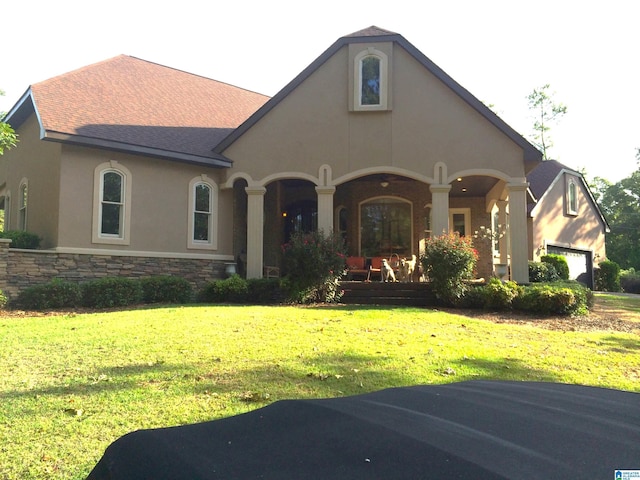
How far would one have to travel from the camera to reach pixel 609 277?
25.7m

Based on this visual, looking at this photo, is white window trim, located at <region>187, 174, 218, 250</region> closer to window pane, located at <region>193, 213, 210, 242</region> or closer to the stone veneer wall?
window pane, located at <region>193, 213, 210, 242</region>

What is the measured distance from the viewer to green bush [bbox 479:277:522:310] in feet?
36.2

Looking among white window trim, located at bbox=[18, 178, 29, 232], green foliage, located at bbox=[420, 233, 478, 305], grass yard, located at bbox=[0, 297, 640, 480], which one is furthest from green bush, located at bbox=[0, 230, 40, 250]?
green foliage, located at bbox=[420, 233, 478, 305]

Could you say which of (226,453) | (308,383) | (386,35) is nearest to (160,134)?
(386,35)

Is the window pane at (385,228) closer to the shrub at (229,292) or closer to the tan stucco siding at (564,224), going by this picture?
the shrub at (229,292)

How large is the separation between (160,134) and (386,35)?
709 cm

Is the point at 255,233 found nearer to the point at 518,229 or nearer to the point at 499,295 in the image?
the point at 499,295

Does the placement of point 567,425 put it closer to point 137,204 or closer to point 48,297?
point 48,297

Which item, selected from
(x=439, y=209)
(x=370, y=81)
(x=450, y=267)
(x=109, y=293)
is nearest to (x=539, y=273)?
(x=439, y=209)

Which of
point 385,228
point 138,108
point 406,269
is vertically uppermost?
point 138,108

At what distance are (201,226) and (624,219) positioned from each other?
4026cm

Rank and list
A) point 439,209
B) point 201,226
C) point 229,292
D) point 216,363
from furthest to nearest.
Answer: point 201,226, point 439,209, point 229,292, point 216,363

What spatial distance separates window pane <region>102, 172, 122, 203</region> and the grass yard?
4.53 m

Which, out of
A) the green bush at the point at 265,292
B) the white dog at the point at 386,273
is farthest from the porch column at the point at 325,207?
the green bush at the point at 265,292
